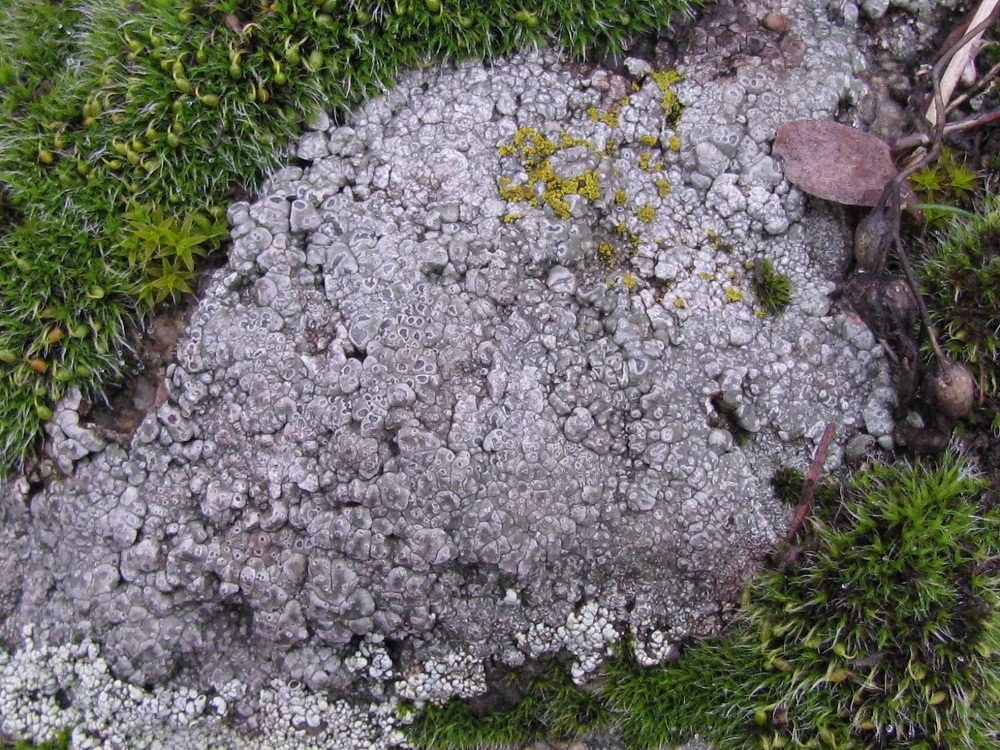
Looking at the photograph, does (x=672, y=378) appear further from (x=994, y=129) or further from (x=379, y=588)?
(x=994, y=129)

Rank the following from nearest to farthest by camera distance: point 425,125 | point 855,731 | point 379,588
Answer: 1. point 855,731
2. point 379,588
3. point 425,125

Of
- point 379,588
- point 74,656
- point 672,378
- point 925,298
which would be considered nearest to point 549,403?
point 672,378

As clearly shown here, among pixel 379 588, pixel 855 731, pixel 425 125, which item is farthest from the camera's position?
pixel 425 125

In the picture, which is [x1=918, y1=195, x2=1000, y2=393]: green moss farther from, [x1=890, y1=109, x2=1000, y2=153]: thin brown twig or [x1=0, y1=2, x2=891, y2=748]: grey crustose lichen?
[x1=890, y1=109, x2=1000, y2=153]: thin brown twig

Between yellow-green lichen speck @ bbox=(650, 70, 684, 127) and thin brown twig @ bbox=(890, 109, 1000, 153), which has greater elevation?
thin brown twig @ bbox=(890, 109, 1000, 153)

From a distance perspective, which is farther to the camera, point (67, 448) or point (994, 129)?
point (994, 129)

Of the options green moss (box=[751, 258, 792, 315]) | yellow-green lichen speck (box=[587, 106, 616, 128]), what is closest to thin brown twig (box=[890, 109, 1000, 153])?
green moss (box=[751, 258, 792, 315])

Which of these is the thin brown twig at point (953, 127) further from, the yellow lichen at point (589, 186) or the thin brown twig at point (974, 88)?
the yellow lichen at point (589, 186)
